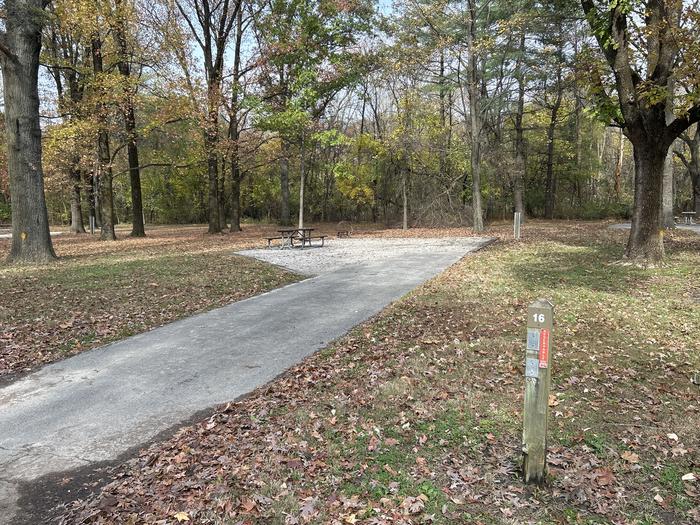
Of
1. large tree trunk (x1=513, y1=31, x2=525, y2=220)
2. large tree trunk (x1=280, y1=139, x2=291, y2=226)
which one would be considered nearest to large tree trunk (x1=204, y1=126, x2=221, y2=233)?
large tree trunk (x1=280, y1=139, x2=291, y2=226)

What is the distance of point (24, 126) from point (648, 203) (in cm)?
1513

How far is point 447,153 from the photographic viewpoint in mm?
26656

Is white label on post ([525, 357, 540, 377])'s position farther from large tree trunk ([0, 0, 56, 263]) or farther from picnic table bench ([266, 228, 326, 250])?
picnic table bench ([266, 228, 326, 250])

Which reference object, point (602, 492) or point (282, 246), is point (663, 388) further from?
point (282, 246)

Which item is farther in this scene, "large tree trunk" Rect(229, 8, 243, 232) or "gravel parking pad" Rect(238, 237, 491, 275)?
"large tree trunk" Rect(229, 8, 243, 232)

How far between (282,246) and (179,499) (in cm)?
1410

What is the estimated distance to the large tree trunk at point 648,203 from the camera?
991 cm

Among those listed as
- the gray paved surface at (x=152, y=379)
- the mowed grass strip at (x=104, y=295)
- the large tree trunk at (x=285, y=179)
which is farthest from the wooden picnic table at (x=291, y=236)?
the gray paved surface at (x=152, y=379)

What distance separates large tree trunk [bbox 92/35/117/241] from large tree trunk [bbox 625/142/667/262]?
727 inches

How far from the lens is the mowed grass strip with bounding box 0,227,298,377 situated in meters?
6.03

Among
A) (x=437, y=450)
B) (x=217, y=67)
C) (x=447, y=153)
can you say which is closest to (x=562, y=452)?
(x=437, y=450)

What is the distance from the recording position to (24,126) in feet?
39.2

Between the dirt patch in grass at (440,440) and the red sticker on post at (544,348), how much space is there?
2.61 feet

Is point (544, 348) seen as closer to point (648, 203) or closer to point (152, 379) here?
point (152, 379)
